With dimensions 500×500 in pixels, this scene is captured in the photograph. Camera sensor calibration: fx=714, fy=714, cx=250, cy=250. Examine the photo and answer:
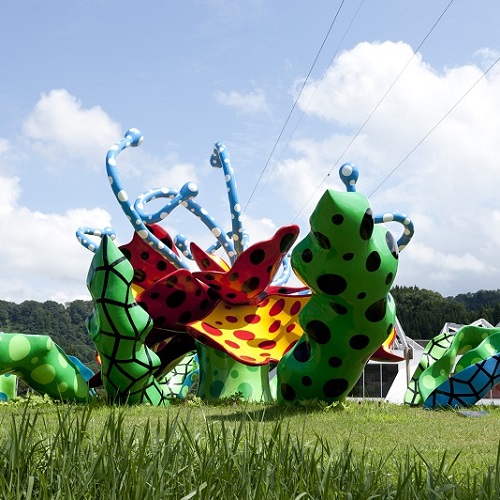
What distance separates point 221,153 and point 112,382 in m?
4.26

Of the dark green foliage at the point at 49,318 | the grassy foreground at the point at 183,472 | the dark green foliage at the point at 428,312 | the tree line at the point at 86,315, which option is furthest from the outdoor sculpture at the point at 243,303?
the dark green foliage at the point at 49,318

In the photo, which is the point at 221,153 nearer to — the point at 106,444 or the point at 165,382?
the point at 165,382

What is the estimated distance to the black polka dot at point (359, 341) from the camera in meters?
7.11

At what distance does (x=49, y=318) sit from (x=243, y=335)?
210 ft

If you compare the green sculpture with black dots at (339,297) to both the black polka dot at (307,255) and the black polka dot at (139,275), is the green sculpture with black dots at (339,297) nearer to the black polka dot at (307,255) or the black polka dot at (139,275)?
the black polka dot at (307,255)

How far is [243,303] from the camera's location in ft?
31.6

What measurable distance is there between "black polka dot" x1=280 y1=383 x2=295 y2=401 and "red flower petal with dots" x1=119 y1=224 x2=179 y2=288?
331cm

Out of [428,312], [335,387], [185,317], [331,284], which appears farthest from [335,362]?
[428,312]

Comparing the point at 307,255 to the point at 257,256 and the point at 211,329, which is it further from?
the point at 211,329

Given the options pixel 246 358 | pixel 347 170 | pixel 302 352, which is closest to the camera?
pixel 302 352

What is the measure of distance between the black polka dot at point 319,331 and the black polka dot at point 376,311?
1.57 ft

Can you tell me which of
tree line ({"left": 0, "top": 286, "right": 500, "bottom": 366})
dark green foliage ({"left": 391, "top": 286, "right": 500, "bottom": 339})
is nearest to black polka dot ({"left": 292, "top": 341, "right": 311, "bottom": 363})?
tree line ({"left": 0, "top": 286, "right": 500, "bottom": 366})

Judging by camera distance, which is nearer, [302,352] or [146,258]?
[302,352]

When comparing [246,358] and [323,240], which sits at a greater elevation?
[323,240]
